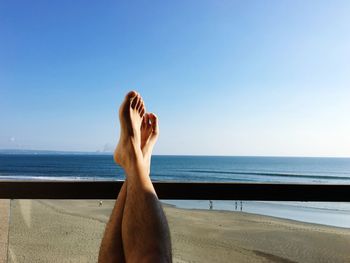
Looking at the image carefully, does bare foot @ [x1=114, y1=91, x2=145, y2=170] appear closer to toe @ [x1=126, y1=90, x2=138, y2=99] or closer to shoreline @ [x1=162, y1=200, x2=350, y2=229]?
toe @ [x1=126, y1=90, x2=138, y2=99]

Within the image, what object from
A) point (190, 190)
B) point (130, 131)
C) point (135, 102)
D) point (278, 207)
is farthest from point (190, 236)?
point (135, 102)

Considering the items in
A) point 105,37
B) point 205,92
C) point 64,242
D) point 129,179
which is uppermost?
point 105,37

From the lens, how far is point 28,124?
32.6 meters

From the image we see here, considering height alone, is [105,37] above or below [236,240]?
above

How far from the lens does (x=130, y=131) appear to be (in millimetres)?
1257

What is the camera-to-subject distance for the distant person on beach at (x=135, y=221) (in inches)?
31.8

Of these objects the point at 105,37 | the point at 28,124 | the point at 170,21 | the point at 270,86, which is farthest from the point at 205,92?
the point at 28,124

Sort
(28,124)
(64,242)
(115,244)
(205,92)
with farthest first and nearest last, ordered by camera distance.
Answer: (28,124)
(205,92)
(64,242)
(115,244)

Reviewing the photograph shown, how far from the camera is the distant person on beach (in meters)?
0.81

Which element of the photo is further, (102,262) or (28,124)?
(28,124)

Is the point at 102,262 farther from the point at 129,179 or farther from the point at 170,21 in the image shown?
the point at 170,21

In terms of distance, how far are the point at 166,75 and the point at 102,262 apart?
1369 cm

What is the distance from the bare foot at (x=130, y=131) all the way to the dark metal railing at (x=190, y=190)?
118mm

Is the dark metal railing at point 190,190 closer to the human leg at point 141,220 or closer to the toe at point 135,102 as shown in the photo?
the human leg at point 141,220
